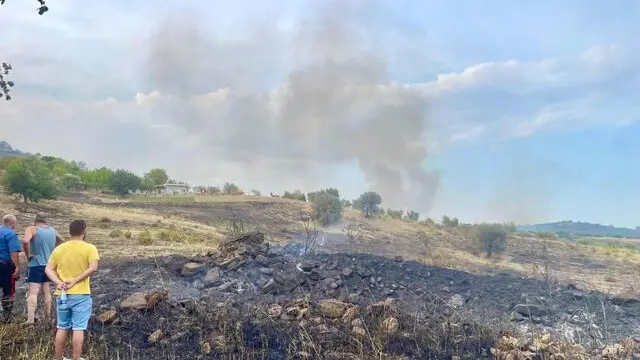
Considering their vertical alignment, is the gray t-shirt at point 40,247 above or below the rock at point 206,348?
above

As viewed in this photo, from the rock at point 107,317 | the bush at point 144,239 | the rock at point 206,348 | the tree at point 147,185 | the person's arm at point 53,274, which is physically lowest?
the rock at point 206,348

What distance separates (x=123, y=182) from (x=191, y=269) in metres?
31.2

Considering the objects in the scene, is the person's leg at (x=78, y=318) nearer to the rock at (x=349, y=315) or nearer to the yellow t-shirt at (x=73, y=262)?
the yellow t-shirt at (x=73, y=262)

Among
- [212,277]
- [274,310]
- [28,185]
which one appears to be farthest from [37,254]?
[28,185]

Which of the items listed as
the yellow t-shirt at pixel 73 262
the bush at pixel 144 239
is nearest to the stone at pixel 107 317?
the yellow t-shirt at pixel 73 262

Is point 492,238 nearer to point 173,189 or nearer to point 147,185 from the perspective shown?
point 147,185

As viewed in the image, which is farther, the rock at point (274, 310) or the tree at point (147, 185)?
the tree at point (147, 185)

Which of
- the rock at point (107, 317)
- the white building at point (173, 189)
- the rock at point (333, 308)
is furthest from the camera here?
the white building at point (173, 189)

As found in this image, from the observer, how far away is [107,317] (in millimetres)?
7883

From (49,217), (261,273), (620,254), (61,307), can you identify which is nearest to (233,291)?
(261,273)

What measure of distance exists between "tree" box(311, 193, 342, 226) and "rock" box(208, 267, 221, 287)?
22.4m

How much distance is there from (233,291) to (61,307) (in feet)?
14.8

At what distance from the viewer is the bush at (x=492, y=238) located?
31.0 meters

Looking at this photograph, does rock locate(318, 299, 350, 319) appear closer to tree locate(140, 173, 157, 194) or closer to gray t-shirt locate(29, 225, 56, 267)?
gray t-shirt locate(29, 225, 56, 267)
